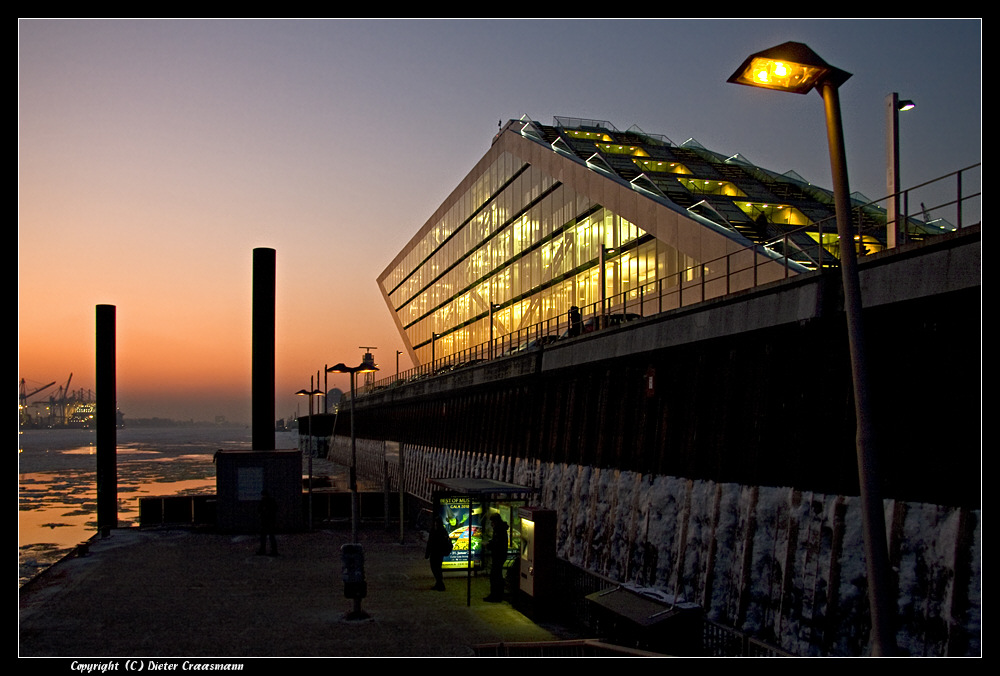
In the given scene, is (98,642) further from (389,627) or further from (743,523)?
(743,523)

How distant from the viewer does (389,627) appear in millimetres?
13797

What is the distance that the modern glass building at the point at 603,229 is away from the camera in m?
31.7

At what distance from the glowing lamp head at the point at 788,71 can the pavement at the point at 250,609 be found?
8.34 m

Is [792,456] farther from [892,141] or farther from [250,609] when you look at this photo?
[250,609]

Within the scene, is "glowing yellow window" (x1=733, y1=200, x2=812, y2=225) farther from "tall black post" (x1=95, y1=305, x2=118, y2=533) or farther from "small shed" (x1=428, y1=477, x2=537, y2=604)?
"tall black post" (x1=95, y1=305, x2=118, y2=533)

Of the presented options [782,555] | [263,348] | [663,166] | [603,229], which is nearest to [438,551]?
[782,555]

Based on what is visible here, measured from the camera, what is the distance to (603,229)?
4525cm

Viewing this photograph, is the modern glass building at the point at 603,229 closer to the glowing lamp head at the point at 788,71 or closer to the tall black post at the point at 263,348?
the glowing lamp head at the point at 788,71

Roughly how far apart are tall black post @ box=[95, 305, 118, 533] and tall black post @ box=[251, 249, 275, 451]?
16.9 ft

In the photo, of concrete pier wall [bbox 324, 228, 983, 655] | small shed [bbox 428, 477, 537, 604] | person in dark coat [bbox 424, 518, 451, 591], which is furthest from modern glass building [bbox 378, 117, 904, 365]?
person in dark coat [bbox 424, 518, 451, 591]

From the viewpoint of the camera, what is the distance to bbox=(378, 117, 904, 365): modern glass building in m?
31.7

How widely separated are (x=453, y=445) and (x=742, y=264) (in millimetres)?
16994

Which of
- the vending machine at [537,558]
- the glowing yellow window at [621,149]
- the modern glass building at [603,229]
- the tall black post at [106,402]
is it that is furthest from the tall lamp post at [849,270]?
the glowing yellow window at [621,149]
